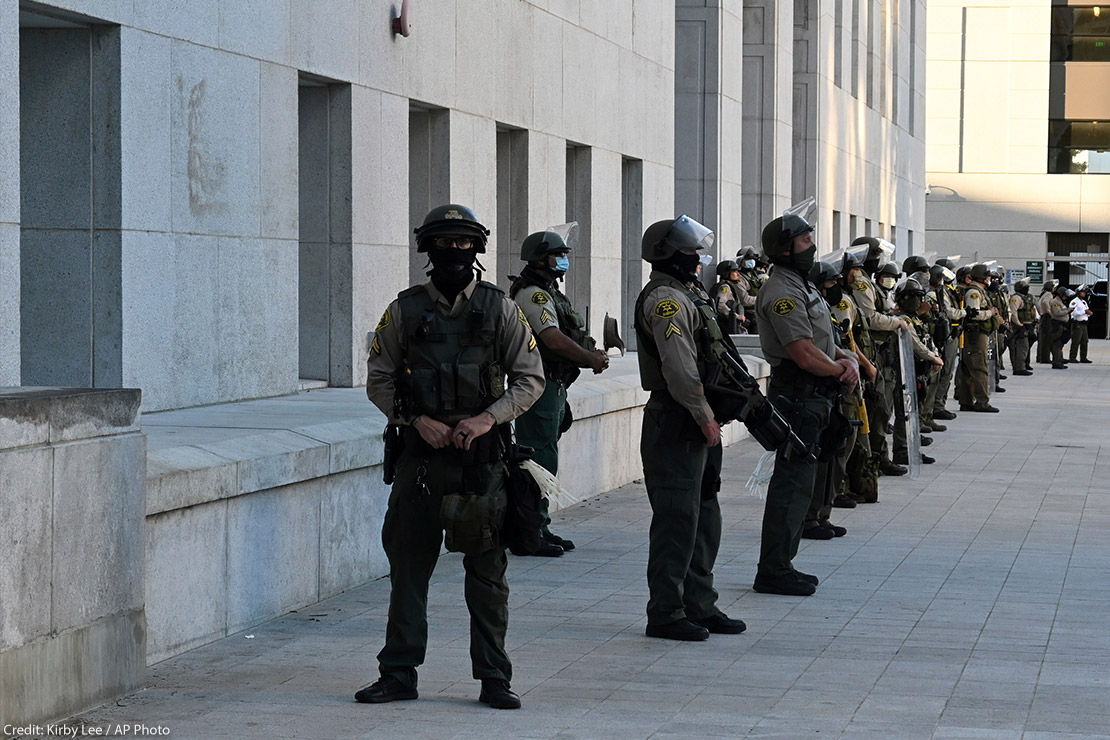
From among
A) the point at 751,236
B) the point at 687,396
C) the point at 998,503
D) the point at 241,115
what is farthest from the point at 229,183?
the point at 751,236

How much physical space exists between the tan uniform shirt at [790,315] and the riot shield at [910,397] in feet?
16.5

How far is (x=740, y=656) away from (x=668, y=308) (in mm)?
1615

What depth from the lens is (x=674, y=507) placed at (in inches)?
313

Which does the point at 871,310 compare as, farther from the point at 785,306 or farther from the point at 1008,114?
the point at 1008,114

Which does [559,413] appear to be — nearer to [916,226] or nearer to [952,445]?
[952,445]

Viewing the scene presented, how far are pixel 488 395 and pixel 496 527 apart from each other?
1.65 ft

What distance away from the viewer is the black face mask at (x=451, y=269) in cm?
645

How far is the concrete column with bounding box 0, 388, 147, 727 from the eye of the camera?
585cm

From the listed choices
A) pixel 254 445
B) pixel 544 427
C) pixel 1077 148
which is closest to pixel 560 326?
pixel 544 427

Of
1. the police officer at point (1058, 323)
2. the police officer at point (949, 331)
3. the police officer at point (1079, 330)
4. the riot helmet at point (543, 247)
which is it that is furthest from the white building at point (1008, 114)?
the riot helmet at point (543, 247)

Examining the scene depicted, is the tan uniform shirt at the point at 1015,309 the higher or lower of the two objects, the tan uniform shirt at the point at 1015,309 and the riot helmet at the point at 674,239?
the lower

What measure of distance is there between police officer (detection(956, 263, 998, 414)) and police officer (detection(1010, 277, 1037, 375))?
9.74 m

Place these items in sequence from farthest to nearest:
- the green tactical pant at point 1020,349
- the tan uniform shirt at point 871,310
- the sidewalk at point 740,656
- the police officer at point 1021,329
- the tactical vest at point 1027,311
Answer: the tactical vest at point 1027,311, the green tactical pant at point 1020,349, the police officer at point 1021,329, the tan uniform shirt at point 871,310, the sidewalk at point 740,656

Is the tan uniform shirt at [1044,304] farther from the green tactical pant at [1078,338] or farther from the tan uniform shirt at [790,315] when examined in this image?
the tan uniform shirt at [790,315]
